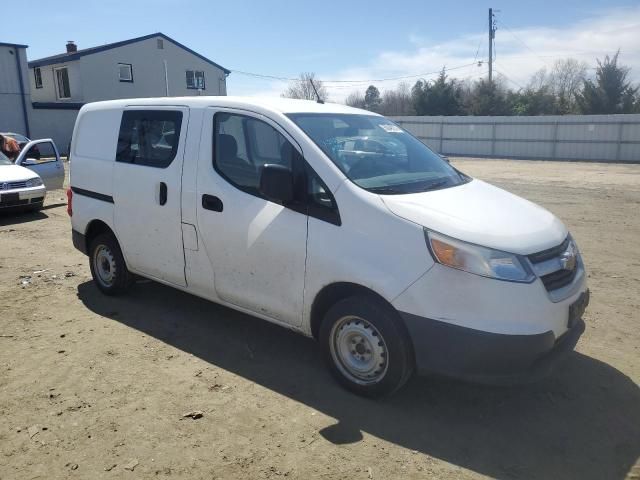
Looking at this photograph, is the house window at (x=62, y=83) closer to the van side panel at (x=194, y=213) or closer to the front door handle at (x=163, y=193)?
the front door handle at (x=163, y=193)

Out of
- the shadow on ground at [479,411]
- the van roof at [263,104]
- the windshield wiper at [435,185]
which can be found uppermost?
the van roof at [263,104]

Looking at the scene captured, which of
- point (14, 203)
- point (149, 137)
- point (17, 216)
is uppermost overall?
point (149, 137)

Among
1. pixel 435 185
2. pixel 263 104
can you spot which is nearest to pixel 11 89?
pixel 263 104

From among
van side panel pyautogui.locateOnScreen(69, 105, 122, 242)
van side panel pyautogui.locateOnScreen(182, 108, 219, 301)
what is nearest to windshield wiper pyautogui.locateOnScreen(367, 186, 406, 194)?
van side panel pyautogui.locateOnScreen(182, 108, 219, 301)

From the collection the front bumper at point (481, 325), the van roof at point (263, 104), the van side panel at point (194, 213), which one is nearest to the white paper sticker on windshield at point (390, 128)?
the van roof at point (263, 104)

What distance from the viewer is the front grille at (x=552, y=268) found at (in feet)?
10.5

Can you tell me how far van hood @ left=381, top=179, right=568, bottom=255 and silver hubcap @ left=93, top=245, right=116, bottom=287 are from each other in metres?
3.32

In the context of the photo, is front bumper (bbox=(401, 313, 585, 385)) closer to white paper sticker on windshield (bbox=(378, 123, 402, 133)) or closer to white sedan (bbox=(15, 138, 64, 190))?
white paper sticker on windshield (bbox=(378, 123, 402, 133))

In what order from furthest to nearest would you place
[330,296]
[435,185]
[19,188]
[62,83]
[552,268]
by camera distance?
[62,83] < [19,188] < [435,185] < [330,296] < [552,268]

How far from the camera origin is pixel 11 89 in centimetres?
2786

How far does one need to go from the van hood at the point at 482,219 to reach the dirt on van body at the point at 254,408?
1.15 m

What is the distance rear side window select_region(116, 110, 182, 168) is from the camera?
15.1 ft

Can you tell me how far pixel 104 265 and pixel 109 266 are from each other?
12 cm

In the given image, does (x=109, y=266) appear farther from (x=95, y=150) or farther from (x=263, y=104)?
(x=263, y=104)
